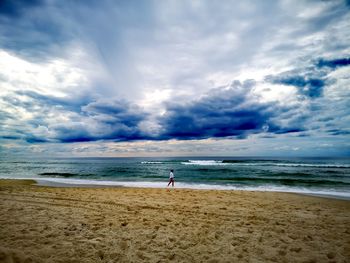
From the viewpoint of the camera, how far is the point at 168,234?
5.53 metres

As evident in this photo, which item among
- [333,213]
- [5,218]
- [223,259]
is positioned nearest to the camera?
[223,259]

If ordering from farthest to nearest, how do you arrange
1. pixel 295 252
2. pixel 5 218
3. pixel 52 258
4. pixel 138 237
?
pixel 5 218 < pixel 138 237 < pixel 295 252 < pixel 52 258

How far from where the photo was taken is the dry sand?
4.33 m

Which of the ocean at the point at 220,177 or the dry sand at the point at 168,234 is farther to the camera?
the ocean at the point at 220,177

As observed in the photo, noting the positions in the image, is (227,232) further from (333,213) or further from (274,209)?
(333,213)

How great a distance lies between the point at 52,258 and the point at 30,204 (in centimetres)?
576

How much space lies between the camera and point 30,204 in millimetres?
8352

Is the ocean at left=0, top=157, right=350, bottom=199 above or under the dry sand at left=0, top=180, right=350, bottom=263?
under

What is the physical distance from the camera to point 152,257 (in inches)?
169

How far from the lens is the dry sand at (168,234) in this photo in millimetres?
4328

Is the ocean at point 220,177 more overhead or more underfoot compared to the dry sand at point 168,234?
more underfoot

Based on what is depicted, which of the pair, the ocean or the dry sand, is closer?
the dry sand

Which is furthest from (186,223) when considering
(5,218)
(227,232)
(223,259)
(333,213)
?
(333,213)

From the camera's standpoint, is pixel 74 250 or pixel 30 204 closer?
pixel 74 250
